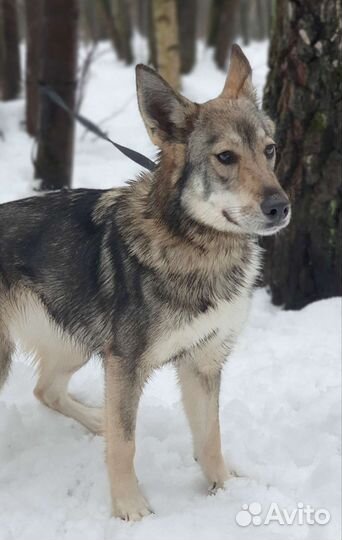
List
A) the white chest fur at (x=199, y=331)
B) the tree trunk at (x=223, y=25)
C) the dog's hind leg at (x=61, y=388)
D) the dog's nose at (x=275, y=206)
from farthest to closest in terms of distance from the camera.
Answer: the tree trunk at (x=223, y=25) < the dog's hind leg at (x=61, y=388) < the white chest fur at (x=199, y=331) < the dog's nose at (x=275, y=206)

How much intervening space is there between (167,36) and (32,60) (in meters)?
2.13

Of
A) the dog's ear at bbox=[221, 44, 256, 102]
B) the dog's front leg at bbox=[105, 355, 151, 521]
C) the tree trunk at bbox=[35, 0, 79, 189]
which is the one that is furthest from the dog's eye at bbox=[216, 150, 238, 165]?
the tree trunk at bbox=[35, 0, 79, 189]

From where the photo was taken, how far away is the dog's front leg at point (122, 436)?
2820 millimetres

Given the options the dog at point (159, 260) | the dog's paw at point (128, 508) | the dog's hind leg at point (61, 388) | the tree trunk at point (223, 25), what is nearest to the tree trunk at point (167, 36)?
the tree trunk at point (223, 25)

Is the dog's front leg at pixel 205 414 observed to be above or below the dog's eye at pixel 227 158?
below

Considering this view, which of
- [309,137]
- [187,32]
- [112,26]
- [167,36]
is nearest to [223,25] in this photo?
[187,32]

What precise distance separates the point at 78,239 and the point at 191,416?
1.06 m

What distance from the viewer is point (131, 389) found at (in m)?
2.82

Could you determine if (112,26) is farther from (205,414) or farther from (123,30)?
(205,414)

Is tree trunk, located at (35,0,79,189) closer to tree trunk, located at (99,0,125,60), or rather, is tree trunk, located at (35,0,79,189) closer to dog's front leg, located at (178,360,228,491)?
dog's front leg, located at (178,360,228,491)

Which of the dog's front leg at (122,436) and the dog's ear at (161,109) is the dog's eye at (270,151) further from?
the dog's front leg at (122,436)

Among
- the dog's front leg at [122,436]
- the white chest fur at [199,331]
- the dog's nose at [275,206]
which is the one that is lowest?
the dog's front leg at [122,436]

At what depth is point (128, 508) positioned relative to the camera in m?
2.93

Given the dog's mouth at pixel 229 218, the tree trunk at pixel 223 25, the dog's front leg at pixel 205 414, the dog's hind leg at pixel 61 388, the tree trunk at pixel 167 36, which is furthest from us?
the tree trunk at pixel 223 25
